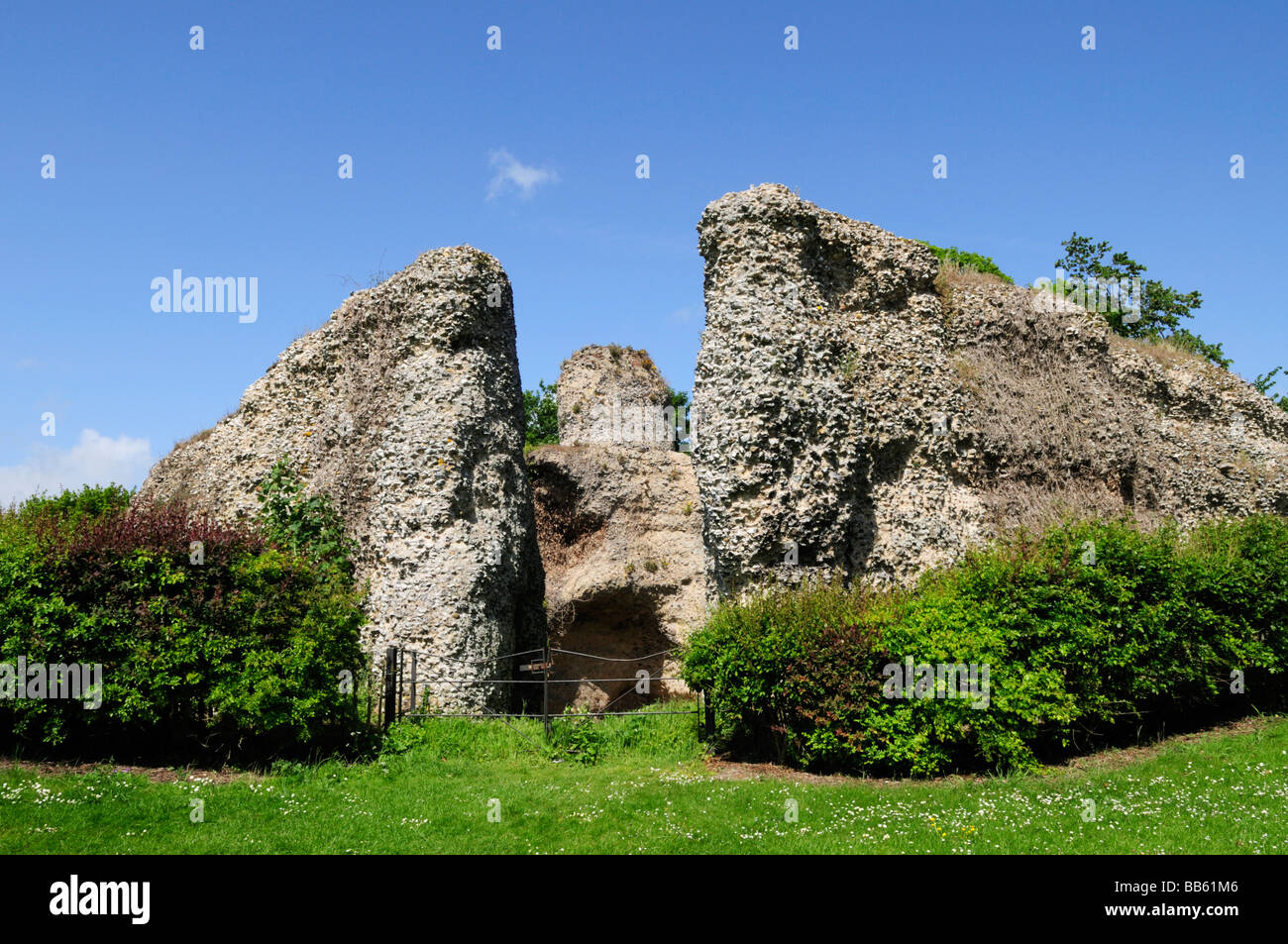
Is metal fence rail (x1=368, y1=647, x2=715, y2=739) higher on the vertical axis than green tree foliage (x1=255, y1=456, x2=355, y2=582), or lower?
lower

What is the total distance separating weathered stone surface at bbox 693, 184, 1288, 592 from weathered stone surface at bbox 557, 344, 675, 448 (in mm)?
12959

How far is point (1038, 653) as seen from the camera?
1021 cm

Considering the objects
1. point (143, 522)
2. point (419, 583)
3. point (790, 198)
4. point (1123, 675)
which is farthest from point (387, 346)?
point (1123, 675)

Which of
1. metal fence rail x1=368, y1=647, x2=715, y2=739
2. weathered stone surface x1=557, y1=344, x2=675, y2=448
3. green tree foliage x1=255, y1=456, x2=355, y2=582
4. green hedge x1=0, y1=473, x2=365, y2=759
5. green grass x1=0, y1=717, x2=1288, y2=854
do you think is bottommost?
green grass x1=0, y1=717, x2=1288, y2=854

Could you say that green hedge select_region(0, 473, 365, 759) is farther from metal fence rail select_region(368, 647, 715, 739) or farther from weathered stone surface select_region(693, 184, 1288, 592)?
weathered stone surface select_region(693, 184, 1288, 592)

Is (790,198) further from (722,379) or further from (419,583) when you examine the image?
(419,583)

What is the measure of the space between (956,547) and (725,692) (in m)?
4.89

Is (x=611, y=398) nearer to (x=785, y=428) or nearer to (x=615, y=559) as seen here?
(x=615, y=559)

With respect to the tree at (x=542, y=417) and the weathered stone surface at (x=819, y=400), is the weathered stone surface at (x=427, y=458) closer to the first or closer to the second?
the weathered stone surface at (x=819, y=400)

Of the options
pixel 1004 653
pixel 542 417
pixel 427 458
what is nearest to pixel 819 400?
pixel 1004 653

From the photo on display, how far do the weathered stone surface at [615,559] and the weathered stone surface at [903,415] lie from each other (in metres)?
9.22

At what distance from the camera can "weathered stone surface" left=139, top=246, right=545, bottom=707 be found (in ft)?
43.9

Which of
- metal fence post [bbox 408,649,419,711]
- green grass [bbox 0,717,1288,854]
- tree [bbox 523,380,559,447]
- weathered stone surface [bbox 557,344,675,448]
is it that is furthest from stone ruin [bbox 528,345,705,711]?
tree [bbox 523,380,559,447]
